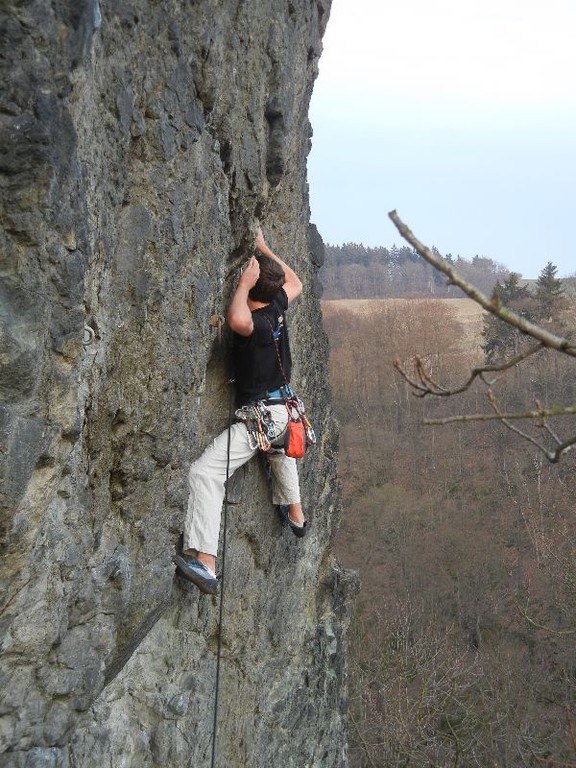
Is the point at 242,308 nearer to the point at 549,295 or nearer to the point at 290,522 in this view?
the point at 290,522

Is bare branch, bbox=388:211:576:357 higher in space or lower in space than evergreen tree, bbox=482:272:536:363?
higher

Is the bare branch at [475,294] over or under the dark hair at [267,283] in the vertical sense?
over

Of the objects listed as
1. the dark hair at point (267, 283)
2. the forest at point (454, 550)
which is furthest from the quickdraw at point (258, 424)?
the forest at point (454, 550)

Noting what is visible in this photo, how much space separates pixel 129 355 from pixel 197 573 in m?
1.68

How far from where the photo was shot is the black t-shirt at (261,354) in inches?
241

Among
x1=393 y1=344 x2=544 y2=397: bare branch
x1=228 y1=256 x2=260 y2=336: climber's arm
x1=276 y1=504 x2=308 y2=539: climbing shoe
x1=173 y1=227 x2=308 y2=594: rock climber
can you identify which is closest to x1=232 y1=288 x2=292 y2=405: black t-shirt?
x1=173 y1=227 x2=308 y2=594: rock climber

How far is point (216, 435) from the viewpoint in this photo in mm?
6324

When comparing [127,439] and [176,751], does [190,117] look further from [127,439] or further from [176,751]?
[176,751]

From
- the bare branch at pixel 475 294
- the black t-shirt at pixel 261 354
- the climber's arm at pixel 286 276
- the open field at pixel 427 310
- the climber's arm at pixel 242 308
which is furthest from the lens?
the open field at pixel 427 310

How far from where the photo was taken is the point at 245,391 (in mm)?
6293

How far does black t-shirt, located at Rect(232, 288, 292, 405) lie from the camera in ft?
20.1

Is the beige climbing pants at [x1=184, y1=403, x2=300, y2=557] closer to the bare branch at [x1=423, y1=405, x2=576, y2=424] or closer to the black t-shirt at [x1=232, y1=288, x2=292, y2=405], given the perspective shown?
the black t-shirt at [x1=232, y1=288, x2=292, y2=405]

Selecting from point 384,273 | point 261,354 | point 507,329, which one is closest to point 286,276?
point 261,354

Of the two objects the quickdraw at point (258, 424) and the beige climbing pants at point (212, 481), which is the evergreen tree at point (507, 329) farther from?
the beige climbing pants at point (212, 481)
